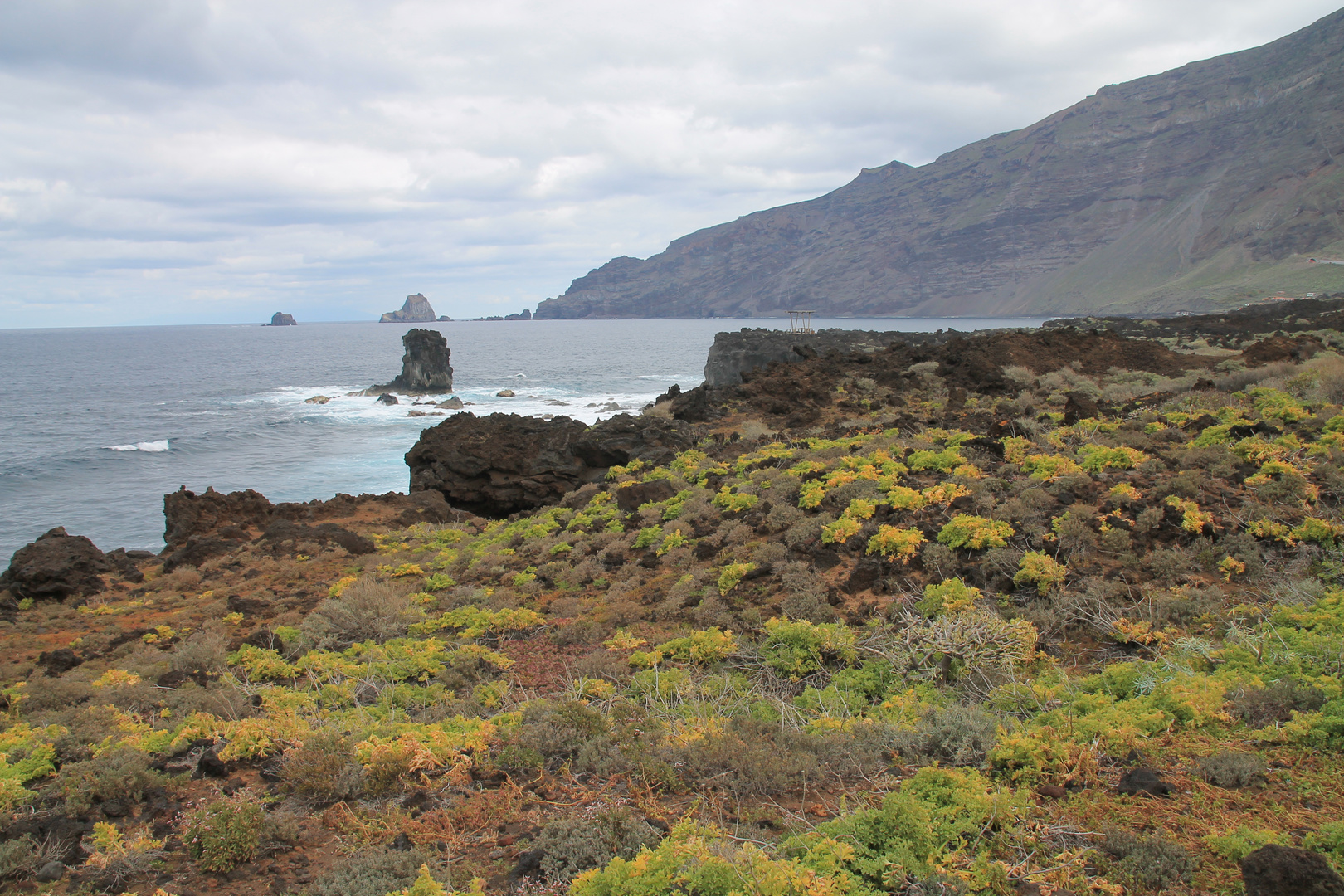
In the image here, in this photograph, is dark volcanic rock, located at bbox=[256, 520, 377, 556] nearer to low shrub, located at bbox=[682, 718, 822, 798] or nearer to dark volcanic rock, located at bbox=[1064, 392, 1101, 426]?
low shrub, located at bbox=[682, 718, 822, 798]

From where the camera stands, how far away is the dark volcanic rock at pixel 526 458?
1873 cm

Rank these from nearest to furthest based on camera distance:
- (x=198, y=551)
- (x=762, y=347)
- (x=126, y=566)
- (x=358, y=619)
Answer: (x=358, y=619), (x=126, y=566), (x=198, y=551), (x=762, y=347)

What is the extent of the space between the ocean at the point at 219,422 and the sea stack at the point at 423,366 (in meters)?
2.59

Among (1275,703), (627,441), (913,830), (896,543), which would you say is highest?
(627,441)

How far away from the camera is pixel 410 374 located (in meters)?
69.7

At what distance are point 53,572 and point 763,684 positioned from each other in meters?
13.4

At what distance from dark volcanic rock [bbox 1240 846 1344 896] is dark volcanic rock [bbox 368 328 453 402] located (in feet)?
229

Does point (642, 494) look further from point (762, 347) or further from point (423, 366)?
point (423, 366)

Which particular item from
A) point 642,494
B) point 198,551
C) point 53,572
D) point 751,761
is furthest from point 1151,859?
point 198,551

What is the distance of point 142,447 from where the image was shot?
41344mm

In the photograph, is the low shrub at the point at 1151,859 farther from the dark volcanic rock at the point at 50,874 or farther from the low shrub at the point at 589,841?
the dark volcanic rock at the point at 50,874

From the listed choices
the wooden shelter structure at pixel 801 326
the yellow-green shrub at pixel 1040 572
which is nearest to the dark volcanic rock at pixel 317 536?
the yellow-green shrub at pixel 1040 572

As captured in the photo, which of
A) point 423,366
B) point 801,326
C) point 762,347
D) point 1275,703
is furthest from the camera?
point 801,326

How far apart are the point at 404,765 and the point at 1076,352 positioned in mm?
25484
